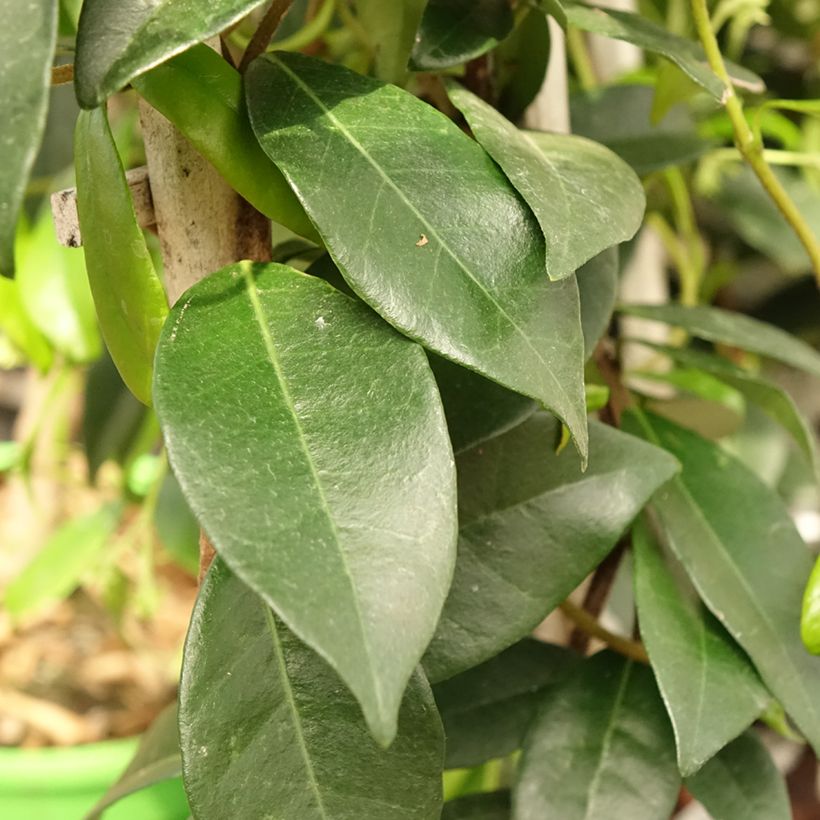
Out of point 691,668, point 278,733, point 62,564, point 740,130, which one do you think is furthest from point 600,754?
point 62,564

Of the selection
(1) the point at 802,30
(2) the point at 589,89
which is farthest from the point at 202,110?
(1) the point at 802,30

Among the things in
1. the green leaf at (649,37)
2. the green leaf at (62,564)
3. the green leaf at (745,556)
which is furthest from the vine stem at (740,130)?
the green leaf at (62,564)

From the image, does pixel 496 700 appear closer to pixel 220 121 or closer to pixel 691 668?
pixel 691 668

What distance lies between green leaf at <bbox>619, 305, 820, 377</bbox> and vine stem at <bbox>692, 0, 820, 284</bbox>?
2.5 inches

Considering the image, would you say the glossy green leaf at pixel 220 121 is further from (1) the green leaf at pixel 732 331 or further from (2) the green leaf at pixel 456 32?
(1) the green leaf at pixel 732 331

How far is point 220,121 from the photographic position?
0.32 meters

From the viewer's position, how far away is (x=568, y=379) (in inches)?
11.4

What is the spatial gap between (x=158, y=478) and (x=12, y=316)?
0.18 metres

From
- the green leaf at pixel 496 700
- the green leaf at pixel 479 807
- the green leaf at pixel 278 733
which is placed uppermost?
the green leaf at pixel 278 733

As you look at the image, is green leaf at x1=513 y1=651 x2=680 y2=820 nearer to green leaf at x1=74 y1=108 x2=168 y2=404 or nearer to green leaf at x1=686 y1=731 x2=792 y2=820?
green leaf at x1=686 y1=731 x2=792 y2=820

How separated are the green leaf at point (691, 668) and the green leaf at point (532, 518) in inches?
2.2

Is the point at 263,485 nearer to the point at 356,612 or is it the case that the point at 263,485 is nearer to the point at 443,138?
the point at 356,612

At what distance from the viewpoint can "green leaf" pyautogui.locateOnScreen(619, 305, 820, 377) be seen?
19.9 inches

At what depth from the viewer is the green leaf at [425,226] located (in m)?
0.29
